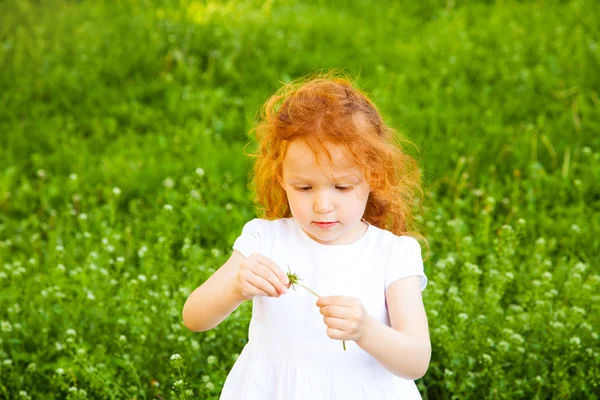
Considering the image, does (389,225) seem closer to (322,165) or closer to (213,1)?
(322,165)

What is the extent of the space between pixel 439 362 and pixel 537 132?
7.46ft

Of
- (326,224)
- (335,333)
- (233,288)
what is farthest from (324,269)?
(335,333)

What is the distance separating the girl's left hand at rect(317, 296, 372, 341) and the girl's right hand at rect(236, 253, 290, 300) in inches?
4.5

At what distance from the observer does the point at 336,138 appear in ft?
7.77

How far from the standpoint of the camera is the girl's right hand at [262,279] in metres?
2.20

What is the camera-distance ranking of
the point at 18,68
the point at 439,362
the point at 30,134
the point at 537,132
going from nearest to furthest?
the point at 439,362
the point at 537,132
the point at 30,134
the point at 18,68

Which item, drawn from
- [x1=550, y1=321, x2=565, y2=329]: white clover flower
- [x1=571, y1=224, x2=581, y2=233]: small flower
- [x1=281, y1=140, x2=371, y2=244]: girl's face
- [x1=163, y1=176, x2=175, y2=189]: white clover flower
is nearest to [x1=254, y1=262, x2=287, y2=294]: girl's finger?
[x1=281, y1=140, x2=371, y2=244]: girl's face

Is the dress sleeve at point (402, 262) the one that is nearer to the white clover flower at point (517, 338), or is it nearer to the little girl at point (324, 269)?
the little girl at point (324, 269)

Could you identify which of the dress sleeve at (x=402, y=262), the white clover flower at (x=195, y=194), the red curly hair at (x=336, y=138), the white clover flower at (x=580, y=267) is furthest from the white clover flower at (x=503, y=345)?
the white clover flower at (x=195, y=194)

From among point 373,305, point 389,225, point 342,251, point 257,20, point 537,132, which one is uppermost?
point 257,20

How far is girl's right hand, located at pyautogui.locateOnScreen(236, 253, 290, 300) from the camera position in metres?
2.20

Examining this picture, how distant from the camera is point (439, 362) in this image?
3.49 m

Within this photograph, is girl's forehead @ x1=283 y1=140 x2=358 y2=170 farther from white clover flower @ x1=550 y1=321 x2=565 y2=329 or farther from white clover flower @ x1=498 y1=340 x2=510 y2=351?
white clover flower @ x1=550 y1=321 x2=565 y2=329

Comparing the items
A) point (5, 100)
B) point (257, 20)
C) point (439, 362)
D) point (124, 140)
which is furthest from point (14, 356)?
point (257, 20)
